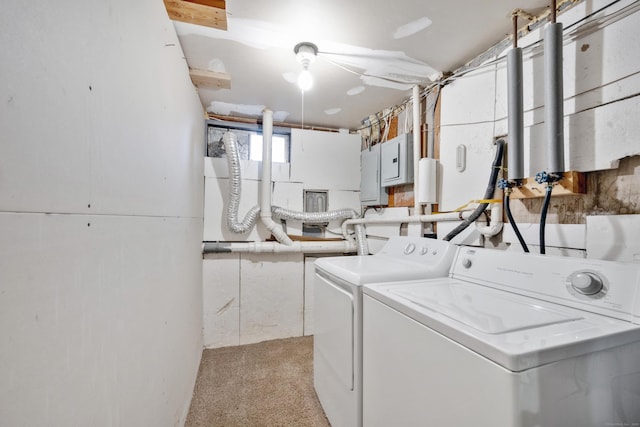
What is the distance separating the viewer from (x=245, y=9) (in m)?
1.33

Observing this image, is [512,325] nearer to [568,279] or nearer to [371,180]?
[568,279]

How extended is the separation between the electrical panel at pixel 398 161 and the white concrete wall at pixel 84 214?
173cm

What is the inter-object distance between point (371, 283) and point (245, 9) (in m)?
1.51

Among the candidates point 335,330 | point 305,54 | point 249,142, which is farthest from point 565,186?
point 249,142

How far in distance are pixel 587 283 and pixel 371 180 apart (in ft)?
6.57

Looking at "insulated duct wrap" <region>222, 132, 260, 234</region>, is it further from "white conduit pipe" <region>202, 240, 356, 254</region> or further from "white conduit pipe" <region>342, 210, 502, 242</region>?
"white conduit pipe" <region>342, 210, 502, 242</region>

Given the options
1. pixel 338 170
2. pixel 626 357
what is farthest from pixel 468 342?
pixel 338 170

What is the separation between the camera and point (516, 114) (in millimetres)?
1285

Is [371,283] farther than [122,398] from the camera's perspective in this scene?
Yes

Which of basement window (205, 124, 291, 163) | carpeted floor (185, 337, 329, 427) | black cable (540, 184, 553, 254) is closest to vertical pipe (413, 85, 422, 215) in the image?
black cable (540, 184, 553, 254)

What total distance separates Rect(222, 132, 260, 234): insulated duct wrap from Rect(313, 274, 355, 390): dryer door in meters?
1.12

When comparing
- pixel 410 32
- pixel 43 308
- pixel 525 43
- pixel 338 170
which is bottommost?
pixel 43 308

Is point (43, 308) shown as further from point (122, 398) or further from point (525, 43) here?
point (525, 43)

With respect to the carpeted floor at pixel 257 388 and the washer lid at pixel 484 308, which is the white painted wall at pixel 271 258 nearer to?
the carpeted floor at pixel 257 388
